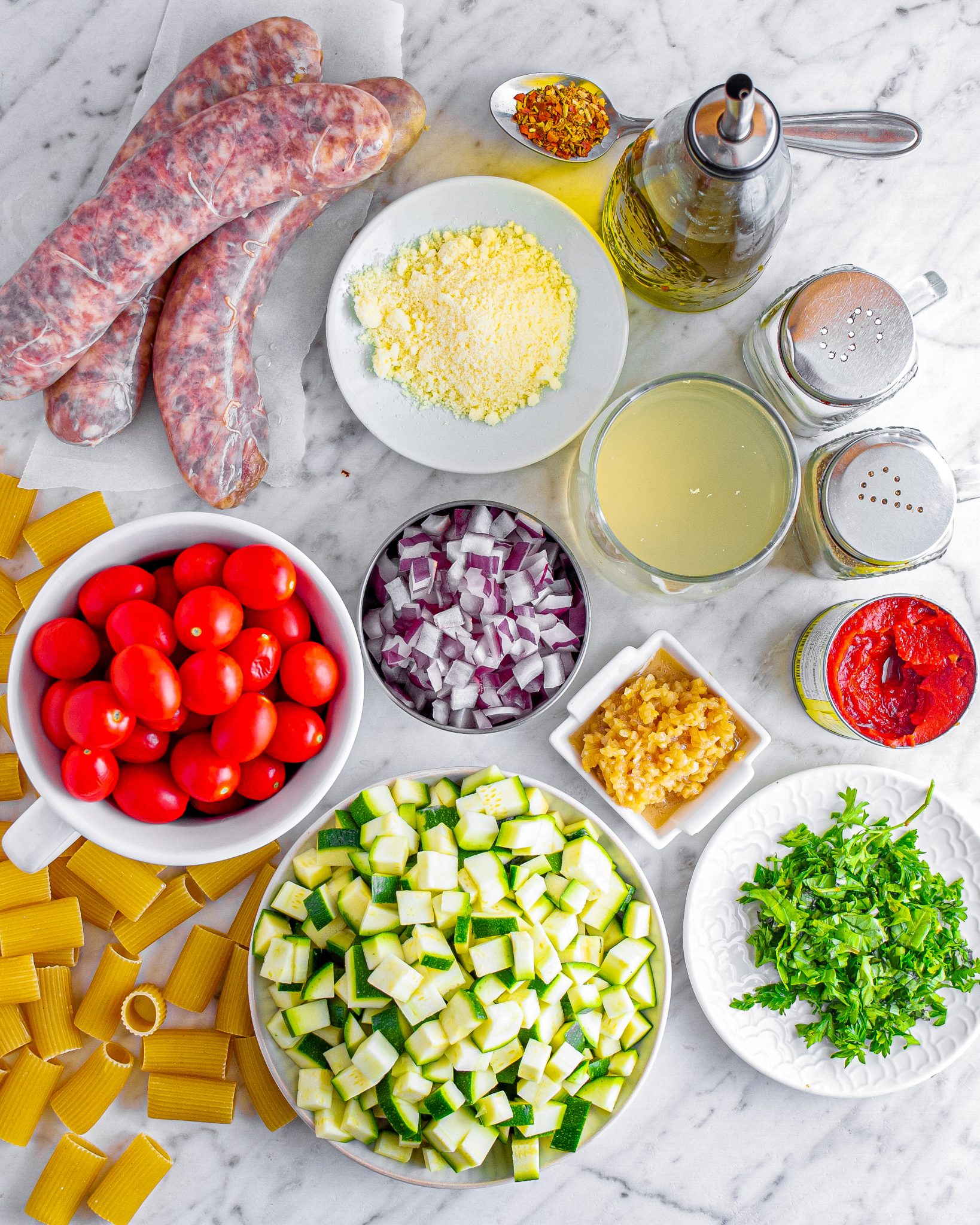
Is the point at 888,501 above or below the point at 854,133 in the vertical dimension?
below

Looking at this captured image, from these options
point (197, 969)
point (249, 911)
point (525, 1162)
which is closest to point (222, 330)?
point (249, 911)

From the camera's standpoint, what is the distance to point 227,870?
1.69m

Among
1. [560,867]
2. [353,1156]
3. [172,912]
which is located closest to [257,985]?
[172,912]

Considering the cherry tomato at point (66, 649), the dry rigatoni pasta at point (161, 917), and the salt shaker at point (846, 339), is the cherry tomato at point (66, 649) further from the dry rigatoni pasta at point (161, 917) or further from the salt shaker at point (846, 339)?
the salt shaker at point (846, 339)

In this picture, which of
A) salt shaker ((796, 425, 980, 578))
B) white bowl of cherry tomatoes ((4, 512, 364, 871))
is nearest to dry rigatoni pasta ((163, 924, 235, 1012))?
white bowl of cherry tomatoes ((4, 512, 364, 871))

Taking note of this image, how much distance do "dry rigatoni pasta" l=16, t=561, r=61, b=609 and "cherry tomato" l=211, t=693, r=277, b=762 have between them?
1.90 ft

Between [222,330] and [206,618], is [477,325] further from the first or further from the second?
[206,618]

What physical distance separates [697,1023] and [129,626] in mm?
1348

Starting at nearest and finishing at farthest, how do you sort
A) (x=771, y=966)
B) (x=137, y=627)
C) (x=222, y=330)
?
(x=137, y=627), (x=222, y=330), (x=771, y=966)

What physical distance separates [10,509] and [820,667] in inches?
62.2

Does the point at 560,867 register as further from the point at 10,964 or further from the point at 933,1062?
the point at 10,964

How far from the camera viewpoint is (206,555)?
144 cm

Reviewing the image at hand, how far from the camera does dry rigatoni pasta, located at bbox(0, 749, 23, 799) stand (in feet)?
5.62

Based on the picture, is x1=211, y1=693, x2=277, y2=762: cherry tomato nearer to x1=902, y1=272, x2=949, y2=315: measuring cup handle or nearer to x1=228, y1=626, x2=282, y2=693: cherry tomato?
x1=228, y1=626, x2=282, y2=693: cherry tomato
